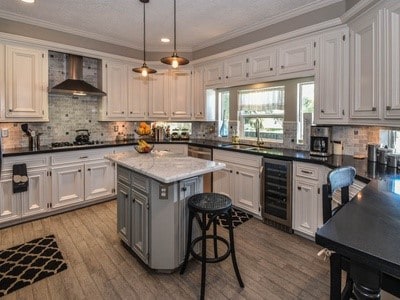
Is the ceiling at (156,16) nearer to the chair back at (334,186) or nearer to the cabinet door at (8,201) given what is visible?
the cabinet door at (8,201)

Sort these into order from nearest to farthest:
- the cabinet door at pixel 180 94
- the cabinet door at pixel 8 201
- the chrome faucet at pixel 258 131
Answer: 1. the cabinet door at pixel 8 201
2. the chrome faucet at pixel 258 131
3. the cabinet door at pixel 180 94

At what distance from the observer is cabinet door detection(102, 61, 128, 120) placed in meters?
4.53

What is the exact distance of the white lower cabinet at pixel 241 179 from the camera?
3490 millimetres

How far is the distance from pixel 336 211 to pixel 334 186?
0.16m

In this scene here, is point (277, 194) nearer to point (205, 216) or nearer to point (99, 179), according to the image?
point (205, 216)

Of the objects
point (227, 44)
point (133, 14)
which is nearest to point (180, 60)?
point (133, 14)

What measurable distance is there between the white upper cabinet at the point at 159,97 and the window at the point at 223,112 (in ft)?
3.61

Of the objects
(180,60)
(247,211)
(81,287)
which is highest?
(180,60)

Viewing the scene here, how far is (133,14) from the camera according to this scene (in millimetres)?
3475

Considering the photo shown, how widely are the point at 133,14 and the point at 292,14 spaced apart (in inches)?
87.7

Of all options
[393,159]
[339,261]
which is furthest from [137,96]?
[339,261]

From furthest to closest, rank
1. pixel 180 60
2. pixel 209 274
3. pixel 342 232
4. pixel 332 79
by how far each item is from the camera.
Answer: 1. pixel 332 79
2. pixel 180 60
3. pixel 209 274
4. pixel 342 232

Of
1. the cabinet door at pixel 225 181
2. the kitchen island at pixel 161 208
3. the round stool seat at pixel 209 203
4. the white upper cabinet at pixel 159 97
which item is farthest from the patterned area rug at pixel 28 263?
the white upper cabinet at pixel 159 97

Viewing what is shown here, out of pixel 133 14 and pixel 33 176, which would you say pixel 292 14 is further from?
pixel 33 176
